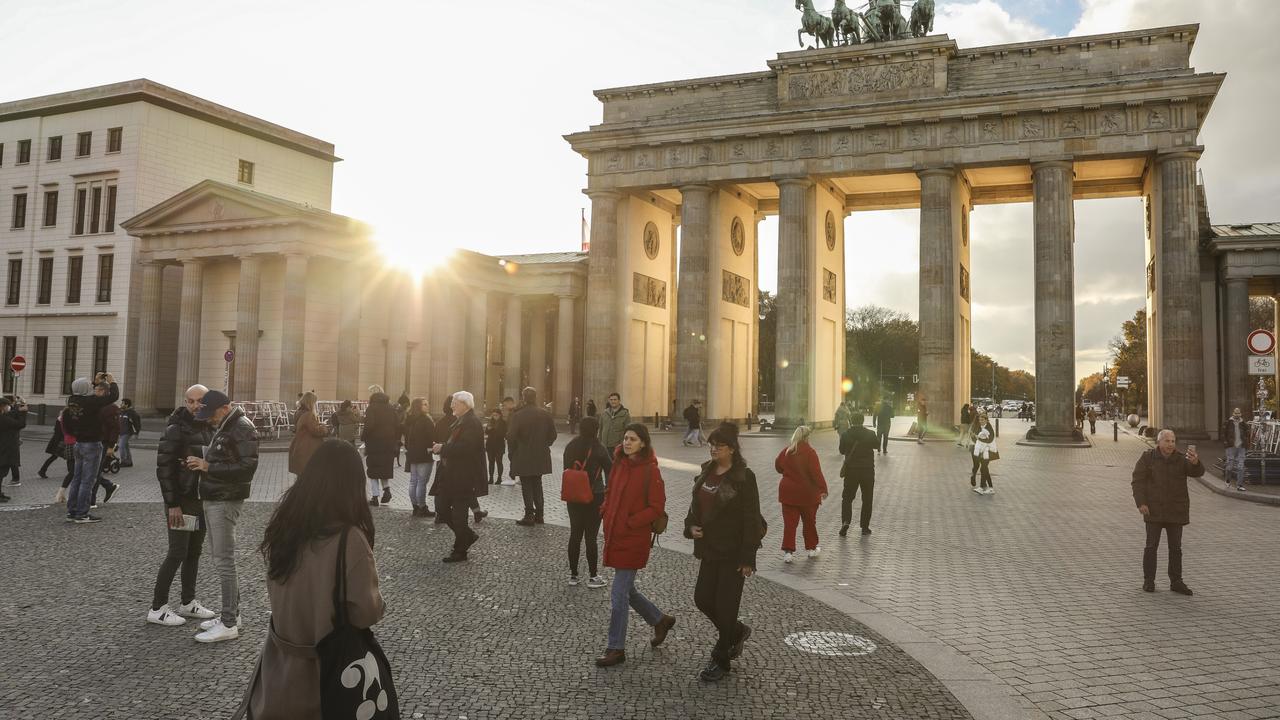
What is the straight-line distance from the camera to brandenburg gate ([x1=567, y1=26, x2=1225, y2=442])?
35.5m

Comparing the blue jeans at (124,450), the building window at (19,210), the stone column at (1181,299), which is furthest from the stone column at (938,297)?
the building window at (19,210)

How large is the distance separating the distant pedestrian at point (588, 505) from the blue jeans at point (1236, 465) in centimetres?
1422

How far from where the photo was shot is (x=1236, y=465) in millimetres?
18062

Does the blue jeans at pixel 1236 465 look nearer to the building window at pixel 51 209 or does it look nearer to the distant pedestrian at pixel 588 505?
the distant pedestrian at pixel 588 505

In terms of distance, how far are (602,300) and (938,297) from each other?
1612cm

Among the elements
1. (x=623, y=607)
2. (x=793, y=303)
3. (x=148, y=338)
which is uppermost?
(x=793, y=303)

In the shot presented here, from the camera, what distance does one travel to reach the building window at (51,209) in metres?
46.6

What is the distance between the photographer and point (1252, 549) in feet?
37.9

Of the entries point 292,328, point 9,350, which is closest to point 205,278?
point 292,328

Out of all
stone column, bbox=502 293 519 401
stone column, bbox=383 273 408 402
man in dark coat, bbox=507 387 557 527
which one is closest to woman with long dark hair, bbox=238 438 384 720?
man in dark coat, bbox=507 387 557 527

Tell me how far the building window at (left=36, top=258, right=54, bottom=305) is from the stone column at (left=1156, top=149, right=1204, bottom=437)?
52878 mm

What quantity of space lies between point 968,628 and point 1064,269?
108 feet

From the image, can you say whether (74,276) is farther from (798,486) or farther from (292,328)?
(798,486)

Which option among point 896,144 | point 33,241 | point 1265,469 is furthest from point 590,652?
point 33,241
